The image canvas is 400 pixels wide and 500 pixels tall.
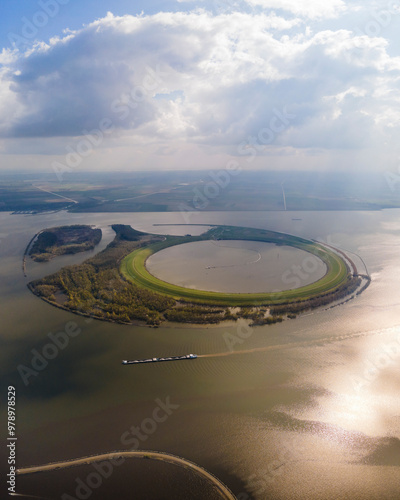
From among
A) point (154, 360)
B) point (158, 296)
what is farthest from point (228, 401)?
point (158, 296)

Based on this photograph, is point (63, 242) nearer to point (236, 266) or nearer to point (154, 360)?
point (236, 266)

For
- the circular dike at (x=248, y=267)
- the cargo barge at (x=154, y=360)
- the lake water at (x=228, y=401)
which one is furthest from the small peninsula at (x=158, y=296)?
the cargo barge at (x=154, y=360)

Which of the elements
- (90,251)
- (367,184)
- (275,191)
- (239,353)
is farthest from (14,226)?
(367,184)

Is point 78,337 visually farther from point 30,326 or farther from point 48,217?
point 48,217

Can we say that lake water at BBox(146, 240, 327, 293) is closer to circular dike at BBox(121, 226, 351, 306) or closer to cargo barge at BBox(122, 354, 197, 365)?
circular dike at BBox(121, 226, 351, 306)

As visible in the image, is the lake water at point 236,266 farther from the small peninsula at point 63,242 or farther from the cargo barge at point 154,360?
the small peninsula at point 63,242

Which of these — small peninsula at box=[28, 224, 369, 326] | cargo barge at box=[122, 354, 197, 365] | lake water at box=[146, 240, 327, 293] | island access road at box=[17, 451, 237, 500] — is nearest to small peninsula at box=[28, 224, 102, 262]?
small peninsula at box=[28, 224, 369, 326]
